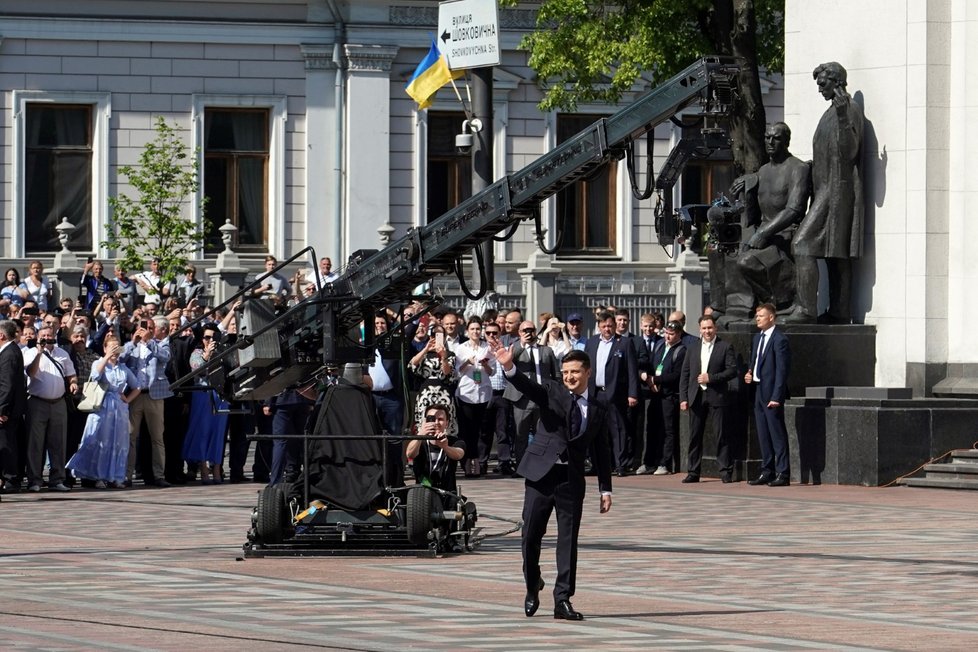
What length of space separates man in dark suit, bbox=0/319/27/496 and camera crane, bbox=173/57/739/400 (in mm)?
6628

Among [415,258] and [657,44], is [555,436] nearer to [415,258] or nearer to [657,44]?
[415,258]

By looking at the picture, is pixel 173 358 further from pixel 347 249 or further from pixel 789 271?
pixel 347 249

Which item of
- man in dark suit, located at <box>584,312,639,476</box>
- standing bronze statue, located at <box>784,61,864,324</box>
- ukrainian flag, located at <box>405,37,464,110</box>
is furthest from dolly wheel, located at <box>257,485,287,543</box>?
ukrainian flag, located at <box>405,37,464,110</box>

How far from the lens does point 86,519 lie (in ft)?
65.5

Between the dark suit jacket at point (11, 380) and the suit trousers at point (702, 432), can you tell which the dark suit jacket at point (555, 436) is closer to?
the dark suit jacket at point (11, 380)

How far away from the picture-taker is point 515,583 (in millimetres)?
14859

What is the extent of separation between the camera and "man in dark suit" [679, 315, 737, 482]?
78.8 ft

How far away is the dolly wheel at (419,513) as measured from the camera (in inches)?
649

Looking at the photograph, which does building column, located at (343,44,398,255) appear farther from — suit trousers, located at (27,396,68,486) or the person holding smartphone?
suit trousers, located at (27,396,68,486)

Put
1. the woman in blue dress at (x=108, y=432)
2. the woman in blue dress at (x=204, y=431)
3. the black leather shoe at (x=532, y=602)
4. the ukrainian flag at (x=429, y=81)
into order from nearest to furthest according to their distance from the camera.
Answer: the black leather shoe at (x=532, y=602)
the woman in blue dress at (x=108, y=432)
the woman in blue dress at (x=204, y=431)
the ukrainian flag at (x=429, y=81)

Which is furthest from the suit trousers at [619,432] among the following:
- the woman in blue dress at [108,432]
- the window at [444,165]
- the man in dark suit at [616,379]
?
the window at [444,165]

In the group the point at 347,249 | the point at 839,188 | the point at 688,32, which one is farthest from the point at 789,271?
the point at 347,249

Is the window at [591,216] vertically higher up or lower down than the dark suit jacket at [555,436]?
higher up

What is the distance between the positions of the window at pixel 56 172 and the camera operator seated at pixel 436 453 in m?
23.2
